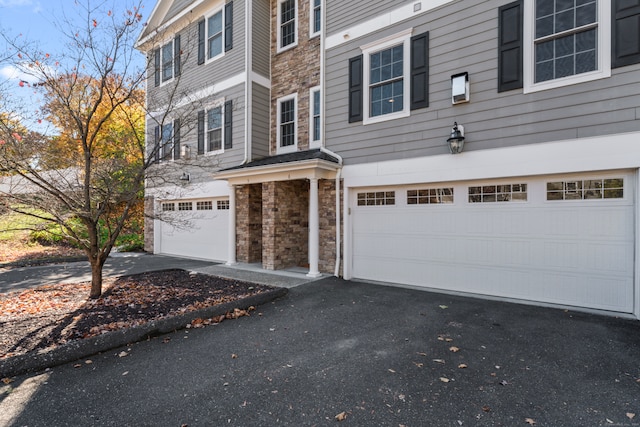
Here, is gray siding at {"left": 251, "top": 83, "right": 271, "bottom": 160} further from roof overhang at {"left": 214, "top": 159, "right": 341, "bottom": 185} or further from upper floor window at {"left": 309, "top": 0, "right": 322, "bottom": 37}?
upper floor window at {"left": 309, "top": 0, "right": 322, "bottom": 37}

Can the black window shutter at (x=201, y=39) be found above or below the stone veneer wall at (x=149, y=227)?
above

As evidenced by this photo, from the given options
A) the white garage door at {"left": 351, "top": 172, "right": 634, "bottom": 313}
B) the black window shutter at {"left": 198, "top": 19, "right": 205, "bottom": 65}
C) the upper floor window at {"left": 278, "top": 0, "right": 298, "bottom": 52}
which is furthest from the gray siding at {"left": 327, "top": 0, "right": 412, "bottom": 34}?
the black window shutter at {"left": 198, "top": 19, "right": 205, "bottom": 65}

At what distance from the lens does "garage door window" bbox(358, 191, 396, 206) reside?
22.4 ft

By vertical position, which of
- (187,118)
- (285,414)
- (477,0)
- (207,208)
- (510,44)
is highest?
(477,0)

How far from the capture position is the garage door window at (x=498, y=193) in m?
5.39

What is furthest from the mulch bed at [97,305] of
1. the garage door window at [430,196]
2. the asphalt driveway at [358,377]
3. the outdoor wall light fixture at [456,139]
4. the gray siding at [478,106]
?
the outdoor wall light fixture at [456,139]

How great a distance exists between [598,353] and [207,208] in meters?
9.85

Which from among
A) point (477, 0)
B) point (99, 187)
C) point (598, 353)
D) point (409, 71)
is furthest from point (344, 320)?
point (477, 0)

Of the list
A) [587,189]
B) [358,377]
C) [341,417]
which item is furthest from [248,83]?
[341,417]

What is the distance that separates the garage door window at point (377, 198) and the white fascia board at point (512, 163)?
0.97ft

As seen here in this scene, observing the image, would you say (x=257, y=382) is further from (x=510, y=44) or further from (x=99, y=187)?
(x=510, y=44)

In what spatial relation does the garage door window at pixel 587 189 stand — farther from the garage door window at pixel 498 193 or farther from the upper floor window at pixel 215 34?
the upper floor window at pixel 215 34

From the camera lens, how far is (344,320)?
15.2ft

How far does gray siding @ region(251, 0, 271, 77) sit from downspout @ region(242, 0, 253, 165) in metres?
0.14
